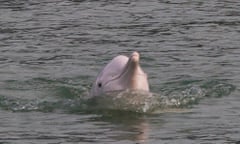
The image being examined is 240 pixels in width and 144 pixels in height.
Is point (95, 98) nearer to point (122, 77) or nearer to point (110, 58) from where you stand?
point (122, 77)

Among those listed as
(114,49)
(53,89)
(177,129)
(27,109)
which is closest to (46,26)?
(114,49)

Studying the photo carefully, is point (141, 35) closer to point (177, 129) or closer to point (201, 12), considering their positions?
point (201, 12)

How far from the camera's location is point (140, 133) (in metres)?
12.5

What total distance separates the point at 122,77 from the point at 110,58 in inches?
161

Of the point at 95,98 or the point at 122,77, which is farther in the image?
the point at 95,98

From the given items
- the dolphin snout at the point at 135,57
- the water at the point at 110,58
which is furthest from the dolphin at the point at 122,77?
the water at the point at 110,58

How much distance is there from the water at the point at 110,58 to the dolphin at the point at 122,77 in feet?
1.19

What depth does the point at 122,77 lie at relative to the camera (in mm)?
13898

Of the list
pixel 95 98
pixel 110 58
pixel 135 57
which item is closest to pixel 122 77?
pixel 135 57

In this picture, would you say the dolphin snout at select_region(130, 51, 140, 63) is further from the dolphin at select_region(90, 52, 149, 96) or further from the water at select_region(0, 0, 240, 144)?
the water at select_region(0, 0, 240, 144)

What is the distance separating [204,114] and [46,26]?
7897 mm

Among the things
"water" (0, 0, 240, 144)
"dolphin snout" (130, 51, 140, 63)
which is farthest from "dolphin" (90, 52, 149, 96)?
"water" (0, 0, 240, 144)

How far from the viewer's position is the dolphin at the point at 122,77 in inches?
539

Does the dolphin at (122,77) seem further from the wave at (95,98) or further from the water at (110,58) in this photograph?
the water at (110,58)
